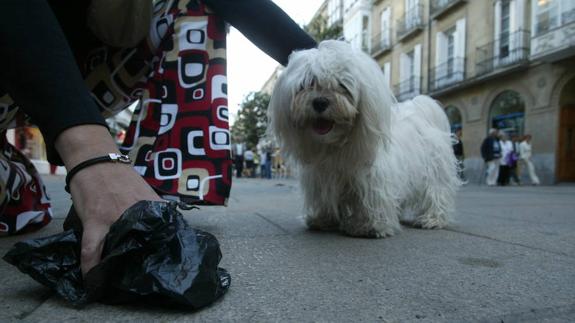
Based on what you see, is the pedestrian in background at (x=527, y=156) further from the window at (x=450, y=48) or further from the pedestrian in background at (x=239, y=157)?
the pedestrian in background at (x=239, y=157)

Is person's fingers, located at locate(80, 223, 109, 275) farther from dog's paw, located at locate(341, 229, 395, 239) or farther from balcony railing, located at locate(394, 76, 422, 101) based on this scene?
balcony railing, located at locate(394, 76, 422, 101)

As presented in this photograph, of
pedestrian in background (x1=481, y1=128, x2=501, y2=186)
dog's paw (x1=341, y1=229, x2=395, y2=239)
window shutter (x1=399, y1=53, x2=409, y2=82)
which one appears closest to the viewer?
dog's paw (x1=341, y1=229, x2=395, y2=239)

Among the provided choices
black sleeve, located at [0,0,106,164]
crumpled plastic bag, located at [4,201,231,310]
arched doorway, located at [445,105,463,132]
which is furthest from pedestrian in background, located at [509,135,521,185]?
black sleeve, located at [0,0,106,164]

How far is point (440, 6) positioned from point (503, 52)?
529 centimetres

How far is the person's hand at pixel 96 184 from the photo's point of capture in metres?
1.23

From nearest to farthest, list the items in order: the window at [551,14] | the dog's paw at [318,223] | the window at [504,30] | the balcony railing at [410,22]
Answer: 1. the dog's paw at [318,223]
2. the window at [551,14]
3. the window at [504,30]
4. the balcony railing at [410,22]

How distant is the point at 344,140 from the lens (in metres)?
2.44

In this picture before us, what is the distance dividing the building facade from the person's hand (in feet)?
52.7

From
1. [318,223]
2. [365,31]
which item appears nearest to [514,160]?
[318,223]

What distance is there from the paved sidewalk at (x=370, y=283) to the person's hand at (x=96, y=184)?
0.23 meters

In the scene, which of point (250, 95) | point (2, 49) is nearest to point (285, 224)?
point (2, 49)

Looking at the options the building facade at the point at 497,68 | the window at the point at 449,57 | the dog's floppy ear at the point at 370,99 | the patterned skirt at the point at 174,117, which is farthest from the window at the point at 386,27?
the patterned skirt at the point at 174,117

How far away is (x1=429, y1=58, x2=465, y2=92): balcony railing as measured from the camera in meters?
19.7

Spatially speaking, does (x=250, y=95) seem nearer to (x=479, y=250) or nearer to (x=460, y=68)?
(x=460, y=68)
